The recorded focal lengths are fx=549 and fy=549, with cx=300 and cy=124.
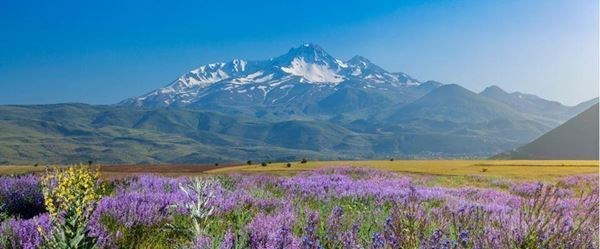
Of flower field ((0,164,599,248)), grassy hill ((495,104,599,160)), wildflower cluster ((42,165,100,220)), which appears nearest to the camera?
wildflower cluster ((42,165,100,220))

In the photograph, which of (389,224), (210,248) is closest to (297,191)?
(389,224)

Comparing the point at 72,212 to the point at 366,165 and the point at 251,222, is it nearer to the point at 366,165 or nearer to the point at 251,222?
the point at 251,222

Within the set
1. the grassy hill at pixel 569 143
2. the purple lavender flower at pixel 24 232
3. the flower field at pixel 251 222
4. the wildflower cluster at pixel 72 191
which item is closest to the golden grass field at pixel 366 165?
the flower field at pixel 251 222

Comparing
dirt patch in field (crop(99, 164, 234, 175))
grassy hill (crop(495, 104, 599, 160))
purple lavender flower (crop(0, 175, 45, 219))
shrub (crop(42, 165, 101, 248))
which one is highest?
grassy hill (crop(495, 104, 599, 160))

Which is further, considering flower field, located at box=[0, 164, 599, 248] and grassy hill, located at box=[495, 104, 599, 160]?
grassy hill, located at box=[495, 104, 599, 160]

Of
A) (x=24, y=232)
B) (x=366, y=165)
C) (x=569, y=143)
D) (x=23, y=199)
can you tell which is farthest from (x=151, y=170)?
(x=569, y=143)

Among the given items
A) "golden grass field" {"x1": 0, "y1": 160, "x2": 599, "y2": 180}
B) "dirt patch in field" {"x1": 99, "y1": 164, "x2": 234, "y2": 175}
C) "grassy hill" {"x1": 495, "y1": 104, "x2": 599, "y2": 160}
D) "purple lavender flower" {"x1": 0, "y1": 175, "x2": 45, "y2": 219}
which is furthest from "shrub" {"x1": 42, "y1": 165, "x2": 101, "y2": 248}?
"grassy hill" {"x1": 495, "y1": 104, "x2": 599, "y2": 160}

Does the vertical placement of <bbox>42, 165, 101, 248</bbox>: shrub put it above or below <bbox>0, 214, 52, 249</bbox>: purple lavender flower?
above

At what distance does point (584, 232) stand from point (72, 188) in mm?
5376

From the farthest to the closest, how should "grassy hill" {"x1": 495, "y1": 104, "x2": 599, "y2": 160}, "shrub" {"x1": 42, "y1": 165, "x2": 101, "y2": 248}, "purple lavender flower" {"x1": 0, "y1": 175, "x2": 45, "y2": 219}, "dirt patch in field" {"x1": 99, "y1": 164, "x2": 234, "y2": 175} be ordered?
"grassy hill" {"x1": 495, "y1": 104, "x2": 599, "y2": 160}
"dirt patch in field" {"x1": 99, "y1": 164, "x2": 234, "y2": 175}
"purple lavender flower" {"x1": 0, "y1": 175, "x2": 45, "y2": 219}
"shrub" {"x1": 42, "y1": 165, "x2": 101, "y2": 248}

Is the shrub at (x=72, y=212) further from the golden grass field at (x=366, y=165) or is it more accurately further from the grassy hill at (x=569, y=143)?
the grassy hill at (x=569, y=143)

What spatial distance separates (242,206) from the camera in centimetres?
877

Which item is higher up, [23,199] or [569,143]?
[569,143]

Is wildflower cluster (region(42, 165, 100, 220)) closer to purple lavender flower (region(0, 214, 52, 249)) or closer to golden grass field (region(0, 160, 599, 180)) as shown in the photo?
purple lavender flower (region(0, 214, 52, 249))
